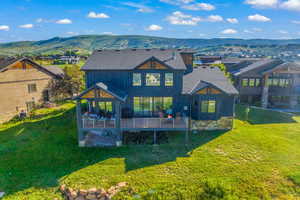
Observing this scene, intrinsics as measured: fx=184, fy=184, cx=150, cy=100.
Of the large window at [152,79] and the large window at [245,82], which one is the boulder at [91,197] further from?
the large window at [245,82]

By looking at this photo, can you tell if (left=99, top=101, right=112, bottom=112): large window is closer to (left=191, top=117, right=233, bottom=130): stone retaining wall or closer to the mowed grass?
the mowed grass

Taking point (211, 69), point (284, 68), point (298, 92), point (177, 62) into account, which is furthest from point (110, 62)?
point (298, 92)

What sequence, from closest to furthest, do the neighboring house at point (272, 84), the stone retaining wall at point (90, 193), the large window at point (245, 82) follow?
the stone retaining wall at point (90, 193), the neighboring house at point (272, 84), the large window at point (245, 82)

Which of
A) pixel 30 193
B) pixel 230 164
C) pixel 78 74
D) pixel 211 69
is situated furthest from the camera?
pixel 78 74

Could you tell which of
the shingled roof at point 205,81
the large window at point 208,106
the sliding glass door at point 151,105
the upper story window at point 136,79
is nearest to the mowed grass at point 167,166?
the large window at point 208,106

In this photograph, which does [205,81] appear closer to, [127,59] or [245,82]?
[127,59]

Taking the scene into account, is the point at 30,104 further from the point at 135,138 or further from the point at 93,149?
the point at 135,138
